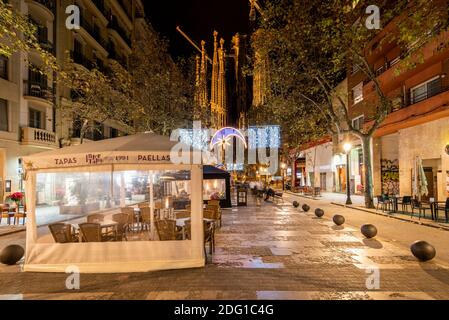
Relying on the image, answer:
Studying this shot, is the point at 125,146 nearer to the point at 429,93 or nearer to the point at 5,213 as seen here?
the point at 5,213

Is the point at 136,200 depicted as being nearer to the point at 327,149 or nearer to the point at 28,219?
the point at 28,219

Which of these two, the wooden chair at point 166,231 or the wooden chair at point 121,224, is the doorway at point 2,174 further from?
the wooden chair at point 166,231

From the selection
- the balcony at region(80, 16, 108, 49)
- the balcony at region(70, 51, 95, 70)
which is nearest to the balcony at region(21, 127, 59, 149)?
the balcony at region(70, 51, 95, 70)

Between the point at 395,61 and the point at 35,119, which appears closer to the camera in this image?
the point at 35,119

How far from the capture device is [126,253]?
768 cm

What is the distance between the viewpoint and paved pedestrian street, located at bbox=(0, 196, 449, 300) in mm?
6133

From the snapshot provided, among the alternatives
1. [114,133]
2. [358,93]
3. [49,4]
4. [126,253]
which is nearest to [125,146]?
[126,253]

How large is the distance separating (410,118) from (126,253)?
20814 mm

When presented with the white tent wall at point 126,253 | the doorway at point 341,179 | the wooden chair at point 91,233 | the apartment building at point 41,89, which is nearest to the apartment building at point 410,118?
the doorway at point 341,179

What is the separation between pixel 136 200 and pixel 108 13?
85.6 ft

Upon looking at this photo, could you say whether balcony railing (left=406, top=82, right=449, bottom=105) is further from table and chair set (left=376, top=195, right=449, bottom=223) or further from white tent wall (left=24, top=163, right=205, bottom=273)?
white tent wall (left=24, top=163, right=205, bottom=273)

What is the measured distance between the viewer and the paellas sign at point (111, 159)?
770 cm

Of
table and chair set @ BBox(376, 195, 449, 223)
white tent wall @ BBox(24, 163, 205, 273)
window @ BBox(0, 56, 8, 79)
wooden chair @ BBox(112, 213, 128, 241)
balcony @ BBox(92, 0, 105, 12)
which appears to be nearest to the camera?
white tent wall @ BBox(24, 163, 205, 273)

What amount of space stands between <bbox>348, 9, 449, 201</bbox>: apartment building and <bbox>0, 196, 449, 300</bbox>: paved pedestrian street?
10446 mm
